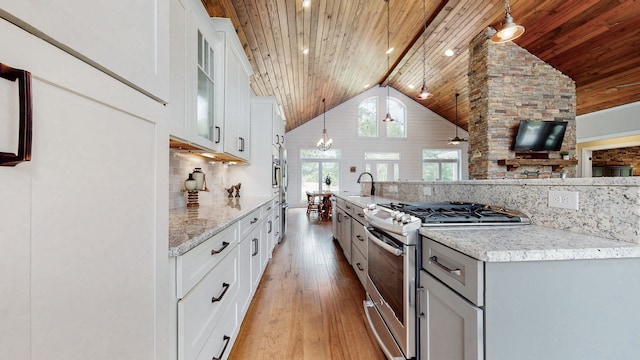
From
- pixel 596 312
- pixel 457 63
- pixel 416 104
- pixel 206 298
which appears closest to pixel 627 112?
pixel 457 63

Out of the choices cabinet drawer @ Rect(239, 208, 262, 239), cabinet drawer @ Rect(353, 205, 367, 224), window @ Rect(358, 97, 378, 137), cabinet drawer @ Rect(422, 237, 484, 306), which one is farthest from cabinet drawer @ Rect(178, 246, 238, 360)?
window @ Rect(358, 97, 378, 137)

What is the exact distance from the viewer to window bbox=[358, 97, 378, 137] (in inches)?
376

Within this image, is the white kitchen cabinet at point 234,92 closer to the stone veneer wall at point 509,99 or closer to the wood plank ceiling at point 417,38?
the wood plank ceiling at point 417,38

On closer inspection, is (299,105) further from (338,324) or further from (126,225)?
(126,225)

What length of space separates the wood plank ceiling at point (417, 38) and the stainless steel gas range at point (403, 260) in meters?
2.50

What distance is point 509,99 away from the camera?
16.0 ft

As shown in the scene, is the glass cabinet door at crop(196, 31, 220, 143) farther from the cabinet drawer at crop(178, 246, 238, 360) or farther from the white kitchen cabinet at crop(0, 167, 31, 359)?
the white kitchen cabinet at crop(0, 167, 31, 359)

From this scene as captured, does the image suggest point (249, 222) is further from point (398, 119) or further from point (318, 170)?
point (398, 119)

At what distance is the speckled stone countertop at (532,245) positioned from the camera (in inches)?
34.3

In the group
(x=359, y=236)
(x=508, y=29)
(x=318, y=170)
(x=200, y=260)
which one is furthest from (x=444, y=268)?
(x=318, y=170)

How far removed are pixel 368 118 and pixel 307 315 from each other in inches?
333

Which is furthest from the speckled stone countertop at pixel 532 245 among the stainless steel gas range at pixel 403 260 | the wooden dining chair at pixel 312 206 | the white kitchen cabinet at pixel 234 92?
the wooden dining chair at pixel 312 206

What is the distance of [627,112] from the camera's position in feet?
19.1

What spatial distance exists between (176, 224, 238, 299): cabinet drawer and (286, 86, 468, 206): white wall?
782cm
